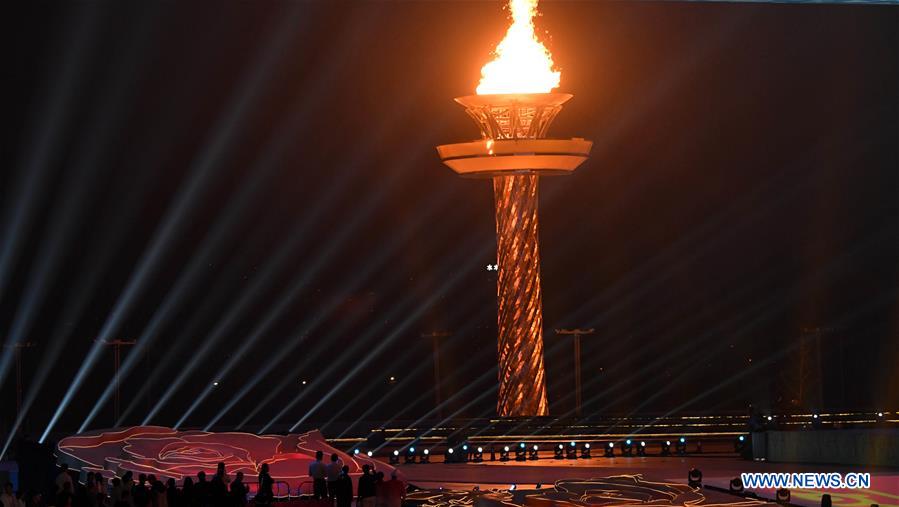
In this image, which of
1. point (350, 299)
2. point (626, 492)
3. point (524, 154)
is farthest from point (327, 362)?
point (626, 492)

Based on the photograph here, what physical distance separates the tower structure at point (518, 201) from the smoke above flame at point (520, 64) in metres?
1.15

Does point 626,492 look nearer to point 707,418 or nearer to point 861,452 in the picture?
point 861,452

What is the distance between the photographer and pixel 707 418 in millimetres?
45281

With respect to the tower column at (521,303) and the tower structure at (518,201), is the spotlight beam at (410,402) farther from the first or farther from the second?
the tower structure at (518,201)

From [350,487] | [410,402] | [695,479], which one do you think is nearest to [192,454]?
[350,487]

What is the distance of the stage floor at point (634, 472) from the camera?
27.8 m

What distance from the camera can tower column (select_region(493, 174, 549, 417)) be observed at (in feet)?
164

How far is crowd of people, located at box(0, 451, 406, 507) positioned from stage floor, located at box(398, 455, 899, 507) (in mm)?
5416

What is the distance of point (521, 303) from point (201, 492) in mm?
28466

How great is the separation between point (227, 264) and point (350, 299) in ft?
19.8

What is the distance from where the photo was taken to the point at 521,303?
5012 cm

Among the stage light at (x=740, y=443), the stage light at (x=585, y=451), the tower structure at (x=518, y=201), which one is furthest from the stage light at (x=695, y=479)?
the tower structure at (x=518, y=201)

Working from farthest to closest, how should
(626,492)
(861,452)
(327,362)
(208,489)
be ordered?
(327,362) < (861,452) < (626,492) < (208,489)

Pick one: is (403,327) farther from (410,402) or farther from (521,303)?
(521,303)
